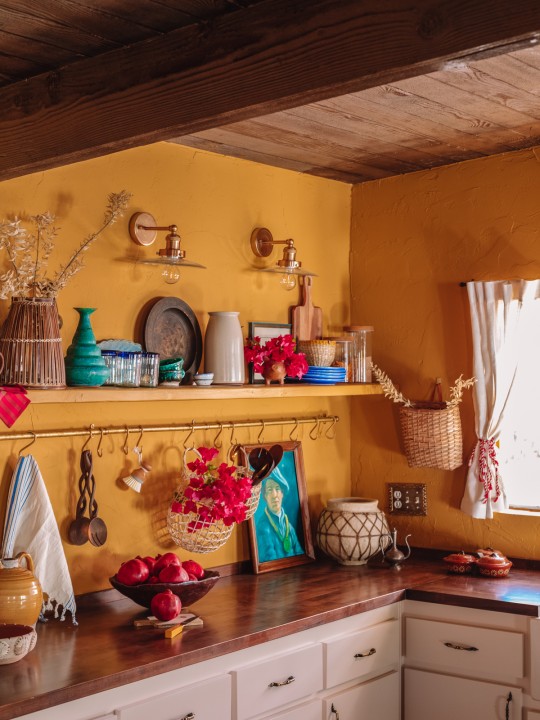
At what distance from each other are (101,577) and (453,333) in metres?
1.65

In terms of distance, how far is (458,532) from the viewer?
3.65 metres

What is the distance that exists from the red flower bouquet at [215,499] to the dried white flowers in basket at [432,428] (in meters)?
0.84

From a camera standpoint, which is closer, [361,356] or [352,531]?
[352,531]

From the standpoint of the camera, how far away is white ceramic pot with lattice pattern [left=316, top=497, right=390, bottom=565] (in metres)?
3.55

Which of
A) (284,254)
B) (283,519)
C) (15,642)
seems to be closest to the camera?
(15,642)

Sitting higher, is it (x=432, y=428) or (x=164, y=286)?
(x=164, y=286)

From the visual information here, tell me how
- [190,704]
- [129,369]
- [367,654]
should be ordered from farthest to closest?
[367,654], [129,369], [190,704]

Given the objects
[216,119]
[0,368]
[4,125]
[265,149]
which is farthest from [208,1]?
[265,149]

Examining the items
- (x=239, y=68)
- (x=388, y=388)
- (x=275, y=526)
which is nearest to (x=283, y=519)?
(x=275, y=526)

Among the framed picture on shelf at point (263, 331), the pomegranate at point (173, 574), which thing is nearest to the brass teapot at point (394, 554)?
the framed picture on shelf at point (263, 331)

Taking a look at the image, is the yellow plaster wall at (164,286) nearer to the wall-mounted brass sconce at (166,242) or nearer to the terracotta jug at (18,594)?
the wall-mounted brass sconce at (166,242)

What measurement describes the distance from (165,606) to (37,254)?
109 cm

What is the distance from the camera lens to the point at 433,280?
147 inches

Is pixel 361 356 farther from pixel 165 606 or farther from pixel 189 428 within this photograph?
pixel 165 606
